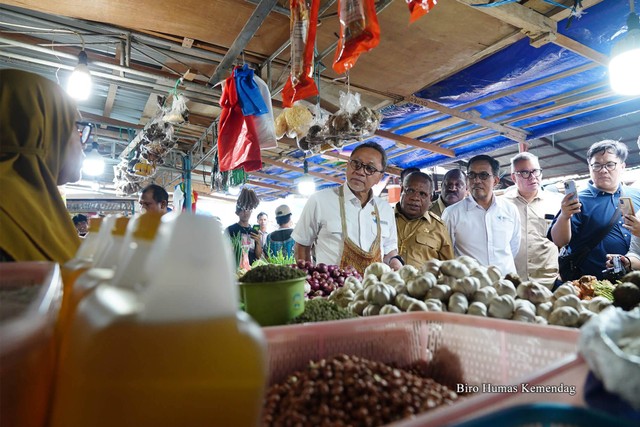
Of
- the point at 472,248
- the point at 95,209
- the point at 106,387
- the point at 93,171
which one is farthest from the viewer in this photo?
the point at 93,171

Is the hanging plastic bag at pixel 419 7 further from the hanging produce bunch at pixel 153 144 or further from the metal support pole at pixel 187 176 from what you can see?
the metal support pole at pixel 187 176

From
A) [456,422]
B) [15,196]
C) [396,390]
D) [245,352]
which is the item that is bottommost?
[396,390]

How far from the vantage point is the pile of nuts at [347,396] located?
2.52 ft

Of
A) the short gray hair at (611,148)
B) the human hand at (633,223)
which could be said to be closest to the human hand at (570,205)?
the human hand at (633,223)

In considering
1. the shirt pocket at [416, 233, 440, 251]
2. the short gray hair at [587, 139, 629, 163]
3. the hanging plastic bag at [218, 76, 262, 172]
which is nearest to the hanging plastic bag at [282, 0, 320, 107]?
the hanging plastic bag at [218, 76, 262, 172]

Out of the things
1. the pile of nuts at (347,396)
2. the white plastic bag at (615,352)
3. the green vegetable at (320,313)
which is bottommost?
the pile of nuts at (347,396)

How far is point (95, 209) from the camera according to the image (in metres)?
7.36

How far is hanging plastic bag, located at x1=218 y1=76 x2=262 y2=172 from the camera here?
3445mm

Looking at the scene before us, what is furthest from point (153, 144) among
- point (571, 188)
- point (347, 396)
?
point (347, 396)

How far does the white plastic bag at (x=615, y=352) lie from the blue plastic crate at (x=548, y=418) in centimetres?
10

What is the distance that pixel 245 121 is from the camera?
3455 millimetres

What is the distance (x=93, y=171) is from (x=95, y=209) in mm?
1037

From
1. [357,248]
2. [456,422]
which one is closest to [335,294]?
[357,248]

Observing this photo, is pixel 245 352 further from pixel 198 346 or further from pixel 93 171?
pixel 93 171
